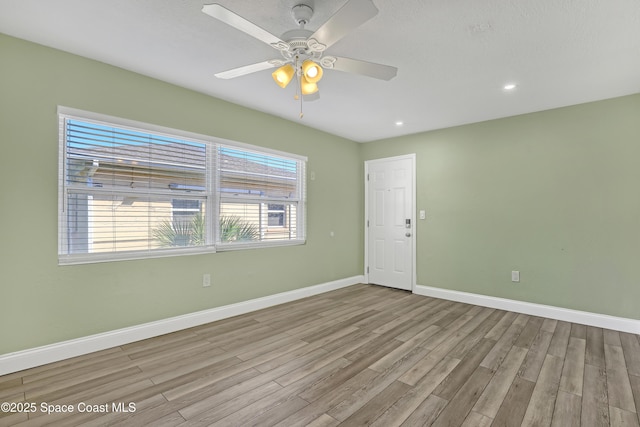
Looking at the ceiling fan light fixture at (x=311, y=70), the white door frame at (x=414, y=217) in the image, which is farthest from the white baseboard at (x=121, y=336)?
the ceiling fan light fixture at (x=311, y=70)

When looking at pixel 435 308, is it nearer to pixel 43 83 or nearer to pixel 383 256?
pixel 383 256

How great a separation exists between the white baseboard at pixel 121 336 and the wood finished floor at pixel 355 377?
0.08 meters

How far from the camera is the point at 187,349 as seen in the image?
2760mm

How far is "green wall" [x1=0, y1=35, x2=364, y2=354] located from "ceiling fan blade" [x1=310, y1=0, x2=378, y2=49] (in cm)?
208

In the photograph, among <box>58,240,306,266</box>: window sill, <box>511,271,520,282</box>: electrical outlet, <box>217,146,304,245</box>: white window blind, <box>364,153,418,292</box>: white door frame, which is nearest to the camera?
<box>58,240,306,266</box>: window sill

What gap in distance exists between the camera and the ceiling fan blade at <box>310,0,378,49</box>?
145 cm

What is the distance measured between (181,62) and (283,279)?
9.14 ft

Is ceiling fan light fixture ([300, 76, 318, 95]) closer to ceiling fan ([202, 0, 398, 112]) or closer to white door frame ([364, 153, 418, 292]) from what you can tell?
ceiling fan ([202, 0, 398, 112])

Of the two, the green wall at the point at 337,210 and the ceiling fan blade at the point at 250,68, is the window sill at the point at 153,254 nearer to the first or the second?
the green wall at the point at 337,210

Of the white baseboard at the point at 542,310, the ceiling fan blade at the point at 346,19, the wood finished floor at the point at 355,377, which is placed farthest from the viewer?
the white baseboard at the point at 542,310

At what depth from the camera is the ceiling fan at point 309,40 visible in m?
1.51

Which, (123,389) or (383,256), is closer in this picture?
(123,389)

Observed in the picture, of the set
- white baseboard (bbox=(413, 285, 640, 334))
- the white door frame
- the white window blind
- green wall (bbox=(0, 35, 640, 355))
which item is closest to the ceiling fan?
green wall (bbox=(0, 35, 640, 355))

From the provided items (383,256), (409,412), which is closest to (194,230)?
(409,412)
